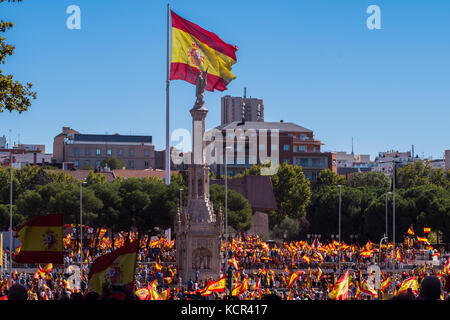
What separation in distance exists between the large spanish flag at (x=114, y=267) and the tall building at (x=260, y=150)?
121 meters

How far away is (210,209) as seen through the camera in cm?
5609

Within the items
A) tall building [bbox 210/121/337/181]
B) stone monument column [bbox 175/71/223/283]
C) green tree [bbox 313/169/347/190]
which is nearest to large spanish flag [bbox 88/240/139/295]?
stone monument column [bbox 175/71/223/283]

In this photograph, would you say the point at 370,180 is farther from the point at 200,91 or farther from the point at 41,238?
the point at 41,238

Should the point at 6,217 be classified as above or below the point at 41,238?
below

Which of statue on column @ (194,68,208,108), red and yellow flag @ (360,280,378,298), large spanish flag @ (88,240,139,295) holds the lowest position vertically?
red and yellow flag @ (360,280,378,298)

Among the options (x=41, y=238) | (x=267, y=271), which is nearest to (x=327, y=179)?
(x=267, y=271)

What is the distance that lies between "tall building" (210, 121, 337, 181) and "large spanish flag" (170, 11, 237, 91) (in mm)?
76351

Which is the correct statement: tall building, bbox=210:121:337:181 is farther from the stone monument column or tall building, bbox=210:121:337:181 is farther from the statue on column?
the stone monument column

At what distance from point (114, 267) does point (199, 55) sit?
44467mm

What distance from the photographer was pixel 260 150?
150375mm

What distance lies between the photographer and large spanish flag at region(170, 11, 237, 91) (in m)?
61.0
